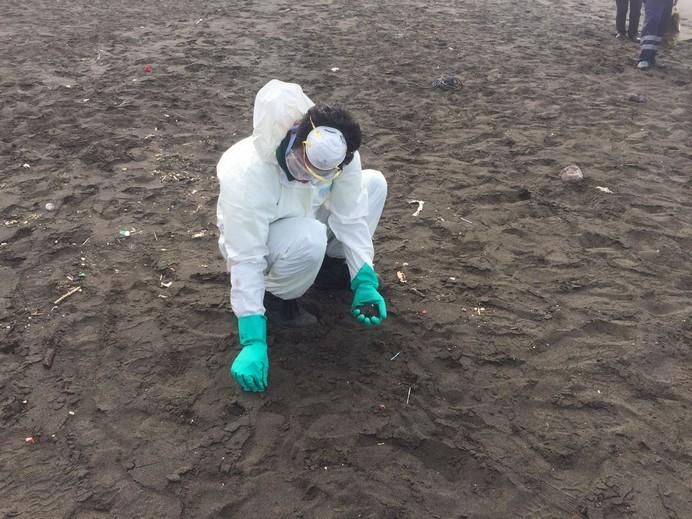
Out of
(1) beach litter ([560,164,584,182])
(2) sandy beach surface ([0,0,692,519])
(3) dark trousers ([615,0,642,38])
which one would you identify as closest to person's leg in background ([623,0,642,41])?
(3) dark trousers ([615,0,642,38])

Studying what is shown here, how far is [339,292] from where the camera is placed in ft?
10.4

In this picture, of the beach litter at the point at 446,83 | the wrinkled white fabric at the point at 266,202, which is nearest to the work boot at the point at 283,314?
the wrinkled white fabric at the point at 266,202

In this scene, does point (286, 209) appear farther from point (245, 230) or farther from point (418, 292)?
point (418, 292)

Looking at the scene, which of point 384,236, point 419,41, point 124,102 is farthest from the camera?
point 419,41

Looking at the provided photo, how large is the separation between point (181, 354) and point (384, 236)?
5.12 ft

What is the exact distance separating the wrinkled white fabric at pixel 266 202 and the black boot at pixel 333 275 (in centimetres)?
37

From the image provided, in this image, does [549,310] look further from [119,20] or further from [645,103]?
[119,20]

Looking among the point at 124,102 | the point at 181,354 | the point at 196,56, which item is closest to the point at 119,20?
the point at 196,56

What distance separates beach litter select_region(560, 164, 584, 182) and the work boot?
8.32 ft

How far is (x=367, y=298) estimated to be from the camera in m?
2.71

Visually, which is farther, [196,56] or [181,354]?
[196,56]

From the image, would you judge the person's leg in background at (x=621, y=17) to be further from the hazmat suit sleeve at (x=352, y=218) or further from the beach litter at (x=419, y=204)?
the hazmat suit sleeve at (x=352, y=218)

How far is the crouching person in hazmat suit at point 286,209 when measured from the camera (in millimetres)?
2262

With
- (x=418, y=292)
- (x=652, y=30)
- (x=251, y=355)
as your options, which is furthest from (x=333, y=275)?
(x=652, y=30)
